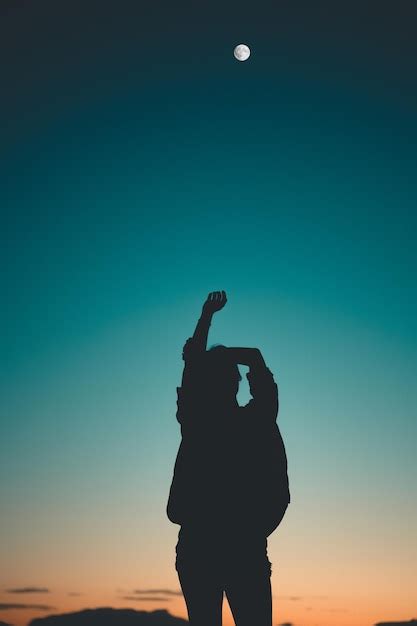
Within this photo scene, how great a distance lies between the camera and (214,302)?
8.17 m

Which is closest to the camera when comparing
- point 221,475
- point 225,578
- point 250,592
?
point 250,592

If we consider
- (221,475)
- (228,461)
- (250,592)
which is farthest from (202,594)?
(228,461)

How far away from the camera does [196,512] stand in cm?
786

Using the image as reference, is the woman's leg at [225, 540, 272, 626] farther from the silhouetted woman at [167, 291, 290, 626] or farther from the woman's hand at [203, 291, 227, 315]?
the woman's hand at [203, 291, 227, 315]

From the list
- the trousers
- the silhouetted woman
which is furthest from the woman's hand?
the trousers

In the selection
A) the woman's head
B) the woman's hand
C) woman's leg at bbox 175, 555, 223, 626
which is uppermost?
the woman's hand

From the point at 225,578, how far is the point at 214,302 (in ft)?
9.43

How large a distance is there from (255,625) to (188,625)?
73 cm

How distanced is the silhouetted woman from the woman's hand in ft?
0.04

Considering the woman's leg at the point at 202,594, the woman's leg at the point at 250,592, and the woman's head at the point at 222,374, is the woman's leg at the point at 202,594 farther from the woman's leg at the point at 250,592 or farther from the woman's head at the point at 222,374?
the woman's head at the point at 222,374

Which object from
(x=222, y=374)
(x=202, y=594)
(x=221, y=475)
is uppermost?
(x=222, y=374)

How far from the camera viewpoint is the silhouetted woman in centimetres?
770

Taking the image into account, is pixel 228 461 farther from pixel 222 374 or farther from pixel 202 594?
pixel 202 594

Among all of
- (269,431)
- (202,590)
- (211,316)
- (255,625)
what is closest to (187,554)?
(202,590)
